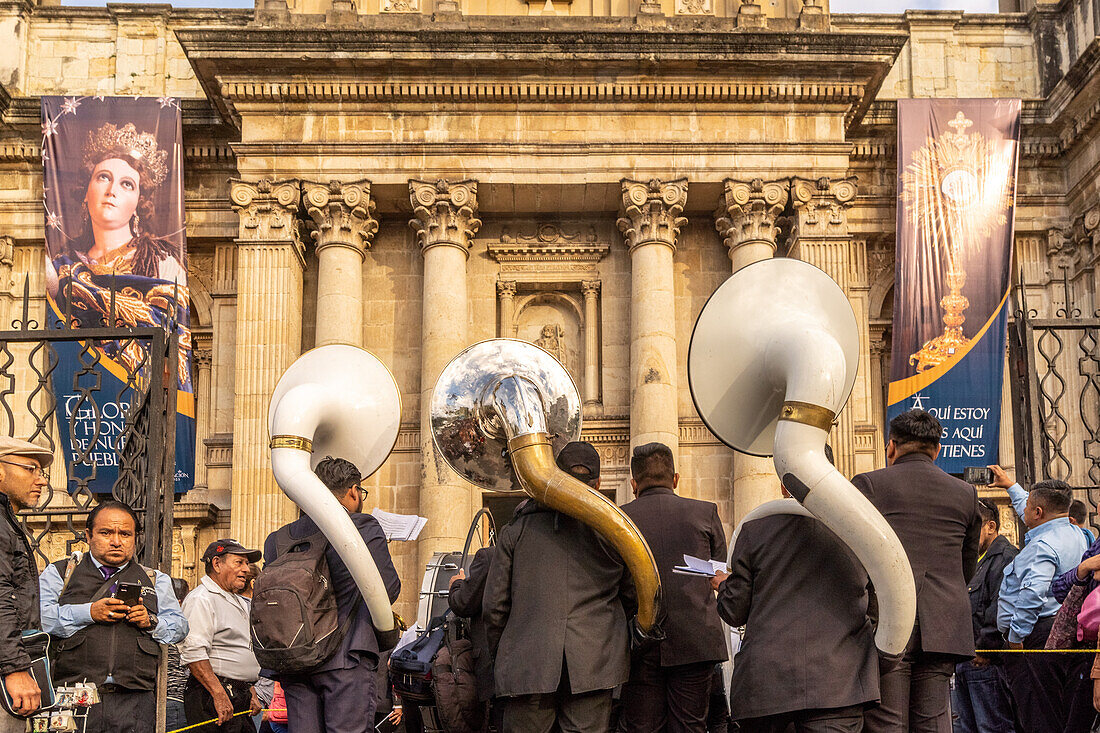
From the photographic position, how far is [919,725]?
652cm

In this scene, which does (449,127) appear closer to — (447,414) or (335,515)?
(447,414)

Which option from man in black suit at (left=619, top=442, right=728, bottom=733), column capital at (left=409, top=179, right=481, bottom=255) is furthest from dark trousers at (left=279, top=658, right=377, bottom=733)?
column capital at (left=409, top=179, right=481, bottom=255)

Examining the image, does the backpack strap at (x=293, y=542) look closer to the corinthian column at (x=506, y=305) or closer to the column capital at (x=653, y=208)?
the column capital at (x=653, y=208)

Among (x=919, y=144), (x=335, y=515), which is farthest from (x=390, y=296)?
(x=335, y=515)

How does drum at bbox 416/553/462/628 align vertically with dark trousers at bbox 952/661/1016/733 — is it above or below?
above

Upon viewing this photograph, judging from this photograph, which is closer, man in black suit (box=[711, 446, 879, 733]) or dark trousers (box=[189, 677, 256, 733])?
man in black suit (box=[711, 446, 879, 733])

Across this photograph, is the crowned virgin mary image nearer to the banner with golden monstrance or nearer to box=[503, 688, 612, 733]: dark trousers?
the banner with golden monstrance

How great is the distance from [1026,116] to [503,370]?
16466 millimetres

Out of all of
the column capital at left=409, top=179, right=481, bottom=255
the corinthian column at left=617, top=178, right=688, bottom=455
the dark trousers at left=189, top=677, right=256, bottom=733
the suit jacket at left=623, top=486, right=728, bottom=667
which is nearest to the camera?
the suit jacket at left=623, top=486, right=728, bottom=667

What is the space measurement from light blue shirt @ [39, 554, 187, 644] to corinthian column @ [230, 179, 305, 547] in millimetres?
9412

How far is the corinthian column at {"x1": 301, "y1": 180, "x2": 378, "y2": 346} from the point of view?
18.7 meters

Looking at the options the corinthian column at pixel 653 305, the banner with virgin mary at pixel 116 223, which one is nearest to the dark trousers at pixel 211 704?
the corinthian column at pixel 653 305

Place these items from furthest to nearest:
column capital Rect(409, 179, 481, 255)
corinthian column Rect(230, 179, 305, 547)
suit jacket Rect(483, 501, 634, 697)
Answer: column capital Rect(409, 179, 481, 255) < corinthian column Rect(230, 179, 305, 547) < suit jacket Rect(483, 501, 634, 697)

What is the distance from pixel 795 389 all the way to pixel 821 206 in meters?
13.3
